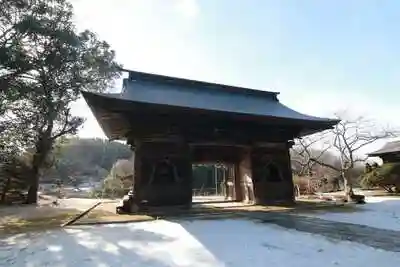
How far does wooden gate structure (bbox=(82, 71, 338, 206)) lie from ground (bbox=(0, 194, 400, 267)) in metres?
2.33

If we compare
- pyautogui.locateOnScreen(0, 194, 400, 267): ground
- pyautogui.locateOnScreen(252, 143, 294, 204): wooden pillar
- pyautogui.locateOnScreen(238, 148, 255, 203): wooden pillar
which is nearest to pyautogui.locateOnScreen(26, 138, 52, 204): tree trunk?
pyautogui.locateOnScreen(238, 148, 255, 203): wooden pillar

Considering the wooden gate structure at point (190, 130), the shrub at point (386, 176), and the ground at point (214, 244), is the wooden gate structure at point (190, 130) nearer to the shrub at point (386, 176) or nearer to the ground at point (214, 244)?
the ground at point (214, 244)

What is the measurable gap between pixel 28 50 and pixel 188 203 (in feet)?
23.8

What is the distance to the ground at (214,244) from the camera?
4172 mm

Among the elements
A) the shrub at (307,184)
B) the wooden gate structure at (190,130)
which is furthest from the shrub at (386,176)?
the wooden gate structure at (190,130)

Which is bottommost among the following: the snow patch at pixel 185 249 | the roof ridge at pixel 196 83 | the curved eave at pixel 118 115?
the snow patch at pixel 185 249

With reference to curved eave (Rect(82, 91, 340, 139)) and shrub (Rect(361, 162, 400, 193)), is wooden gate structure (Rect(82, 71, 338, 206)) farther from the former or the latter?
shrub (Rect(361, 162, 400, 193))

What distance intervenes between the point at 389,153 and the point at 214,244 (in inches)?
751

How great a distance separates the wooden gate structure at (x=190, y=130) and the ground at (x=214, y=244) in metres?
2.33

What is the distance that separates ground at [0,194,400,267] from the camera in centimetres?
417

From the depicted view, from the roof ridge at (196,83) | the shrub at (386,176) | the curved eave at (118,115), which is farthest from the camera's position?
the shrub at (386,176)

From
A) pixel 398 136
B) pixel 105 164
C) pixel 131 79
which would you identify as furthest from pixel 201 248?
pixel 105 164

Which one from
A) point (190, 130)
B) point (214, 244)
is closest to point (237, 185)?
point (190, 130)

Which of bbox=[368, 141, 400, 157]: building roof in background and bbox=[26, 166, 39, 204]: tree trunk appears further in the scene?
bbox=[368, 141, 400, 157]: building roof in background
